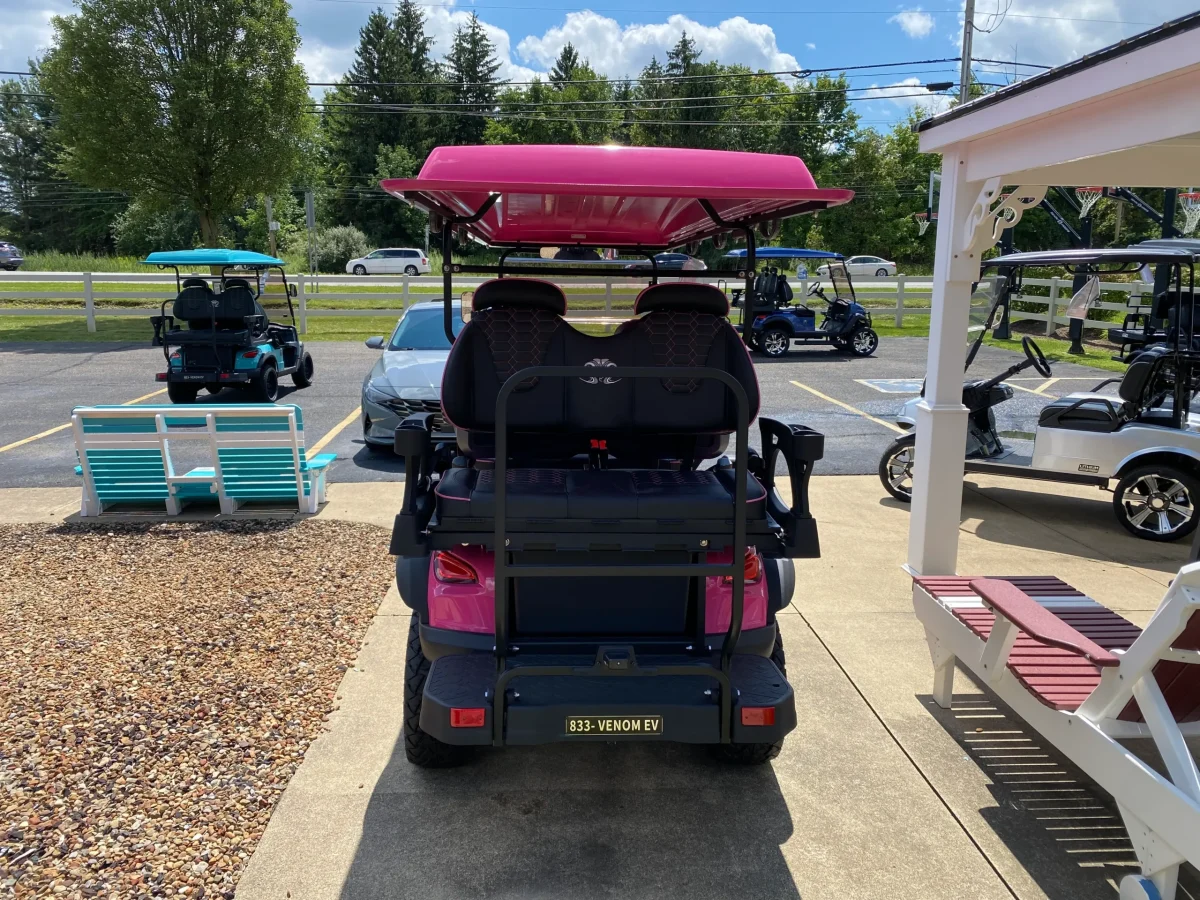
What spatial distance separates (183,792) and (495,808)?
113 cm

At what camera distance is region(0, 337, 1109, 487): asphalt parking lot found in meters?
8.36

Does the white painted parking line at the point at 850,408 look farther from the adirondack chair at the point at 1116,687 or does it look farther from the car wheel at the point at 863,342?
the adirondack chair at the point at 1116,687

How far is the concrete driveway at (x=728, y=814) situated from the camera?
9.04ft

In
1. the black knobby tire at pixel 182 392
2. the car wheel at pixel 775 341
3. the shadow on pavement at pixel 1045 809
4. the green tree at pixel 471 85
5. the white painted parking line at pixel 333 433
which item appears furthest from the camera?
the green tree at pixel 471 85

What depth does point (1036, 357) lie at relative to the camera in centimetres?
709

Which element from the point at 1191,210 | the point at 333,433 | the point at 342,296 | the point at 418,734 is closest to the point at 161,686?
the point at 418,734

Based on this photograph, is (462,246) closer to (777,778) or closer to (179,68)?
(777,778)

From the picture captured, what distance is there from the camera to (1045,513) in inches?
278

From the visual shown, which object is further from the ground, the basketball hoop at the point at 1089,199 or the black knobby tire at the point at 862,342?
the basketball hoop at the point at 1089,199

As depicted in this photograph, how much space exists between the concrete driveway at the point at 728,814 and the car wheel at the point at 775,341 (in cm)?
1263

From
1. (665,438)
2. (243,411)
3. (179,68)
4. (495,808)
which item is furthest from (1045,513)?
(179,68)

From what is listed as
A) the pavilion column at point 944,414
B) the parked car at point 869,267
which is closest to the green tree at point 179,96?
the pavilion column at point 944,414

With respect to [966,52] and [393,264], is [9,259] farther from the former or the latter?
[966,52]

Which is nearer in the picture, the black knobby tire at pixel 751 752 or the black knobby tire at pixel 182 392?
the black knobby tire at pixel 751 752
